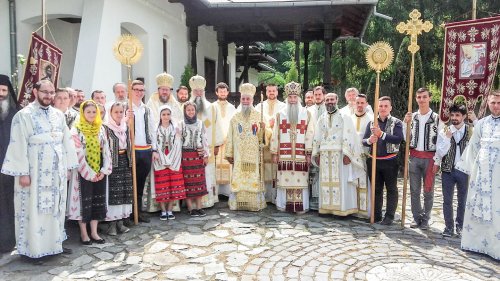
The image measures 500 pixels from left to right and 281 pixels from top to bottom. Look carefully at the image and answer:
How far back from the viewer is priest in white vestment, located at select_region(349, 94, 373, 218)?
6508 millimetres

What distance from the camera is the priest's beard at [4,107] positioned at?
15.8ft

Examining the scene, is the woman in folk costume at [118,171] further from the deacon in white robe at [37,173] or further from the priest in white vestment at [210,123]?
the priest in white vestment at [210,123]

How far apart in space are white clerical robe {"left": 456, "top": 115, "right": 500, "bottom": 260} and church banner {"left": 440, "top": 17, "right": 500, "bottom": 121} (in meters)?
0.83

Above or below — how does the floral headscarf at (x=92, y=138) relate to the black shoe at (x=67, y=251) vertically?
above

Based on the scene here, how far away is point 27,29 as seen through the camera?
31.1 ft

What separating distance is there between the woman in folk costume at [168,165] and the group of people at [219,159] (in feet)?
0.05

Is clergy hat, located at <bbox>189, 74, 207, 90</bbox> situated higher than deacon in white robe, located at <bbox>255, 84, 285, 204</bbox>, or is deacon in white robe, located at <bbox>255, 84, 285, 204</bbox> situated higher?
clergy hat, located at <bbox>189, 74, 207, 90</bbox>

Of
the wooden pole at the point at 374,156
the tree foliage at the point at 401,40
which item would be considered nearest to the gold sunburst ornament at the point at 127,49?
the wooden pole at the point at 374,156

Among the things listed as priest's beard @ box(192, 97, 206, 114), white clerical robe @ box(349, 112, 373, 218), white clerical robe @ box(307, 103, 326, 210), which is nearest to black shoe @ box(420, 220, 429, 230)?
white clerical robe @ box(349, 112, 373, 218)

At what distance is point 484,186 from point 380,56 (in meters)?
2.30

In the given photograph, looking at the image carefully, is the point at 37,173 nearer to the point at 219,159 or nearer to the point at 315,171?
the point at 219,159

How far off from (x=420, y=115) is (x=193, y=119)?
3.27m

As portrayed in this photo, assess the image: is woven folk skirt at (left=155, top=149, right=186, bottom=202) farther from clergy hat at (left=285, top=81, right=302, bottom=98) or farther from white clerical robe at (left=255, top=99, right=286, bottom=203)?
clergy hat at (left=285, top=81, right=302, bottom=98)

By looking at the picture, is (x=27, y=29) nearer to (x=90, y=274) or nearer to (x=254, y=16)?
(x=254, y=16)
